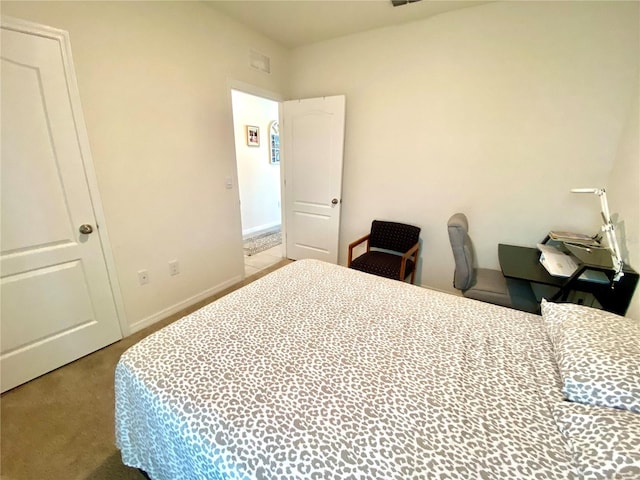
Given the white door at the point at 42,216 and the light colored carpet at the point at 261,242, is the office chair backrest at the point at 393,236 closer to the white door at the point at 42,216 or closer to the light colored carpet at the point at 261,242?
the light colored carpet at the point at 261,242

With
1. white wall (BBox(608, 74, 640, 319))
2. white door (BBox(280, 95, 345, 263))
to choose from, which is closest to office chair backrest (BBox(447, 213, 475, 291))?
white wall (BBox(608, 74, 640, 319))

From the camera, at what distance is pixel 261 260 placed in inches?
145

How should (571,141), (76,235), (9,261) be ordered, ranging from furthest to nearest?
(571,141) < (76,235) < (9,261)

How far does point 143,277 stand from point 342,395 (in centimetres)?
201

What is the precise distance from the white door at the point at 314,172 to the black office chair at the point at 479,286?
56.2 inches

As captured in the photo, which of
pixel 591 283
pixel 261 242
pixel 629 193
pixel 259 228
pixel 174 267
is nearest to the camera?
pixel 591 283

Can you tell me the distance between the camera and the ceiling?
2.13 meters

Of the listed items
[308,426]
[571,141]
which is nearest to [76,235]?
[308,426]

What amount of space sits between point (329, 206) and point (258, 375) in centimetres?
241

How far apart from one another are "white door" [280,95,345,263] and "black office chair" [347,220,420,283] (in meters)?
0.52

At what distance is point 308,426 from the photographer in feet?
2.53

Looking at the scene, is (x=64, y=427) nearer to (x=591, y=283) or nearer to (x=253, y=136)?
(x=591, y=283)

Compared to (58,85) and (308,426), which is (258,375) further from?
(58,85)

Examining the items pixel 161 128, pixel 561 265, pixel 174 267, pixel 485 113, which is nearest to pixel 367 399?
pixel 561 265
